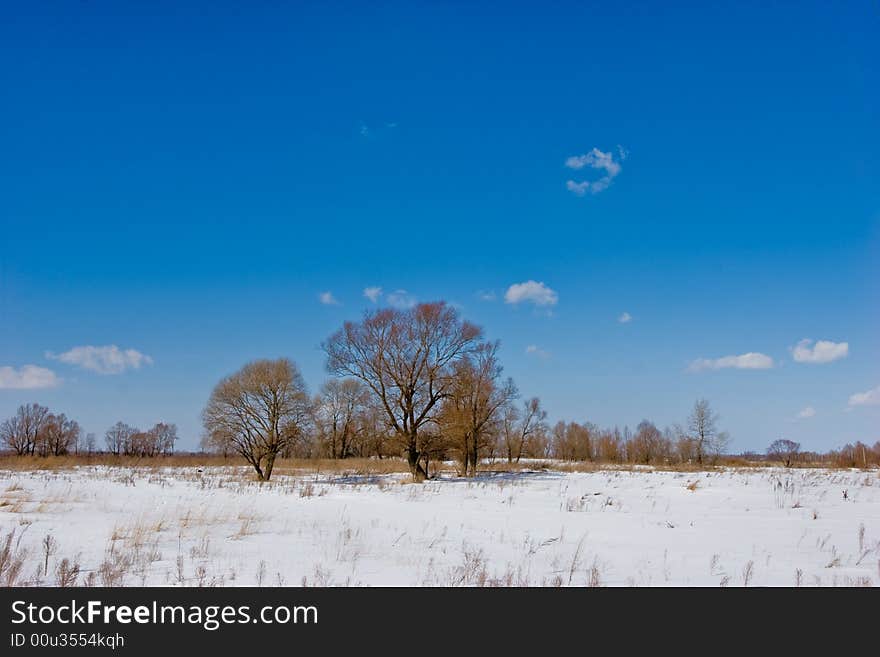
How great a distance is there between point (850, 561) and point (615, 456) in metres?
98.6

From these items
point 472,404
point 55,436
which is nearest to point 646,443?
point 472,404

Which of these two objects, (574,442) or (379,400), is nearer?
Answer: (379,400)

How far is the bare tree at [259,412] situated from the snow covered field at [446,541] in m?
16.8

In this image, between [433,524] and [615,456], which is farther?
[615,456]

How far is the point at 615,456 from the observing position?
330 ft

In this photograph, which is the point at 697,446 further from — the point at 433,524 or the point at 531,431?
the point at 433,524

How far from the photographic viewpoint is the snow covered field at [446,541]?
655 cm

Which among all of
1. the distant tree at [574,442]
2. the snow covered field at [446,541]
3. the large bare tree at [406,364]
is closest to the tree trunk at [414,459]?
the large bare tree at [406,364]

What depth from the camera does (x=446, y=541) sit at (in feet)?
30.0

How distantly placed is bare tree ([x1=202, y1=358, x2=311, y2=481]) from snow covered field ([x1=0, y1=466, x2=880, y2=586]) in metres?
16.8

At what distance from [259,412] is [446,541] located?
87.6ft

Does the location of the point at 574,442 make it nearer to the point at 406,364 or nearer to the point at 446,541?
the point at 406,364

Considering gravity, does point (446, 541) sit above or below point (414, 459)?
above
